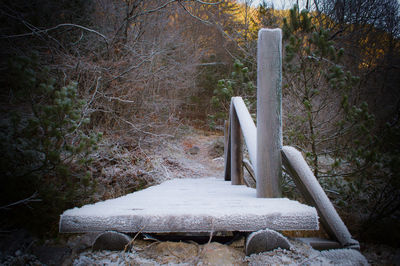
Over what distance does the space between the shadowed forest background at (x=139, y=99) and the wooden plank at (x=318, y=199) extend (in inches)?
45.9

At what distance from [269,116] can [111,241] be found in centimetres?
105

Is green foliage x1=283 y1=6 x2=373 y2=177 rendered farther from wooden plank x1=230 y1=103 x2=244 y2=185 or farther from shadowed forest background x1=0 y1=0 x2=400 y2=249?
wooden plank x1=230 y1=103 x2=244 y2=185

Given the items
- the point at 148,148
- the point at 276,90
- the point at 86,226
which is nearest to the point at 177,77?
the point at 148,148

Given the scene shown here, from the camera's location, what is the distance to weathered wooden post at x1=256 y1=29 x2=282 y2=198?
4.44 ft

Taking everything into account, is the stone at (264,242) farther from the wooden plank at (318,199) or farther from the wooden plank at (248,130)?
the wooden plank at (248,130)

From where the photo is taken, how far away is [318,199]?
48.6 inches

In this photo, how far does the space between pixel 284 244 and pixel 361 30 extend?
15.5 ft

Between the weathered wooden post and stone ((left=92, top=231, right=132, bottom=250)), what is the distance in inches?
31.2

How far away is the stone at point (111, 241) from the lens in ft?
3.28

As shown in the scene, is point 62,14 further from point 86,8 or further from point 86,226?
point 86,226

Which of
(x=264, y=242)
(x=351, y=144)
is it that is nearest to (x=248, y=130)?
→ (x=264, y=242)

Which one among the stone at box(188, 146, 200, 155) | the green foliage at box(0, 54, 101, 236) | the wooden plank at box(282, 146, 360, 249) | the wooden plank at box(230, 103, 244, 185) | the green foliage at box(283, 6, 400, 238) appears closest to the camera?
the wooden plank at box(282, 146, 360, 249)

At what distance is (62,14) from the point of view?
145 inches

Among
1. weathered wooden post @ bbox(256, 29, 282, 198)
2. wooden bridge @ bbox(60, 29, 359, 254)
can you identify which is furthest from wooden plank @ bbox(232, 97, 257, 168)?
weathered wooden post @ bbox(256, 29, 282, 198)
